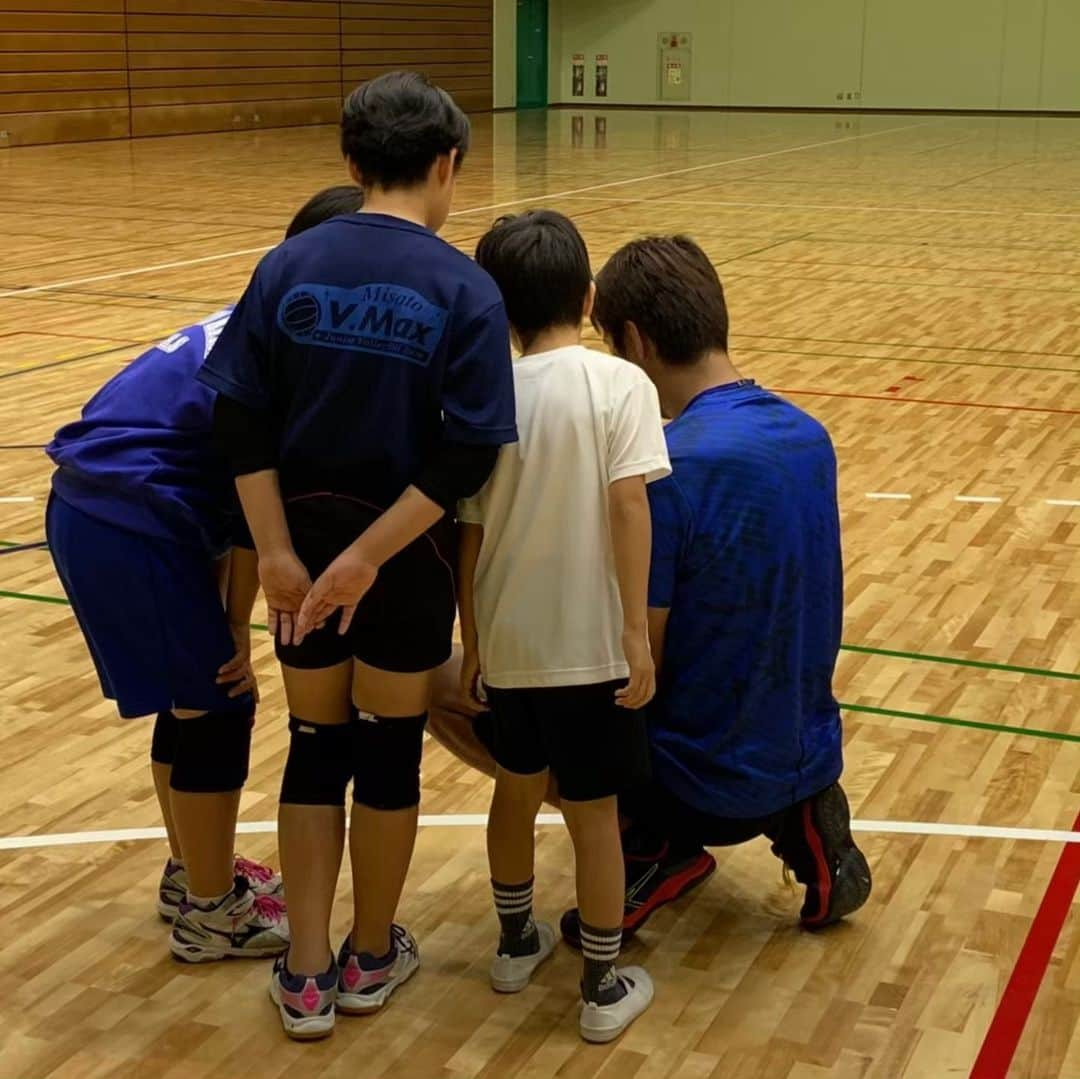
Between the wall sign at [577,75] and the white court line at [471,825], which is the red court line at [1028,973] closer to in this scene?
the white court line at [471,825]

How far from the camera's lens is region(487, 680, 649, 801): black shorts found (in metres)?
2.26

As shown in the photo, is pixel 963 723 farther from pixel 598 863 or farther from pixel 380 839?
pixel 380 839

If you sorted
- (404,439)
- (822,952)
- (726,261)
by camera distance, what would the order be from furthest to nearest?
(726,261) → (822,952) → (404,439)

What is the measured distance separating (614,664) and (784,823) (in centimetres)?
52

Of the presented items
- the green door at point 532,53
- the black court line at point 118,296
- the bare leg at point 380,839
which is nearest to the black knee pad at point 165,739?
the bare leg at point 380,839

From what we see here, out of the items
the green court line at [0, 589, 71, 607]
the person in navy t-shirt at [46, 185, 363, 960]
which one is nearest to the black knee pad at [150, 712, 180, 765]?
the person in navy t-shirt at [46, 185, 363, 960]

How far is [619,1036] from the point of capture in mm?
2320

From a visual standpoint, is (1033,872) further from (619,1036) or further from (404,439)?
(404,439)

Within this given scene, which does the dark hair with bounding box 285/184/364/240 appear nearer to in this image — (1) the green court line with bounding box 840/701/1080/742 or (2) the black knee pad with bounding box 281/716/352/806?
(2) the black knee pad with bounding box 281/716/352/806

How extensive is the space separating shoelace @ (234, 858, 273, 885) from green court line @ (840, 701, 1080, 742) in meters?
1.41

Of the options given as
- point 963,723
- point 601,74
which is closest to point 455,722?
point 963,723

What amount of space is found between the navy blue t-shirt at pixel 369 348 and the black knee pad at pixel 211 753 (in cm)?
48

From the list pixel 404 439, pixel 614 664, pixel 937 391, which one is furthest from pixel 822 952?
pixel 937 391

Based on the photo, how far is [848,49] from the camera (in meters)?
28.0
